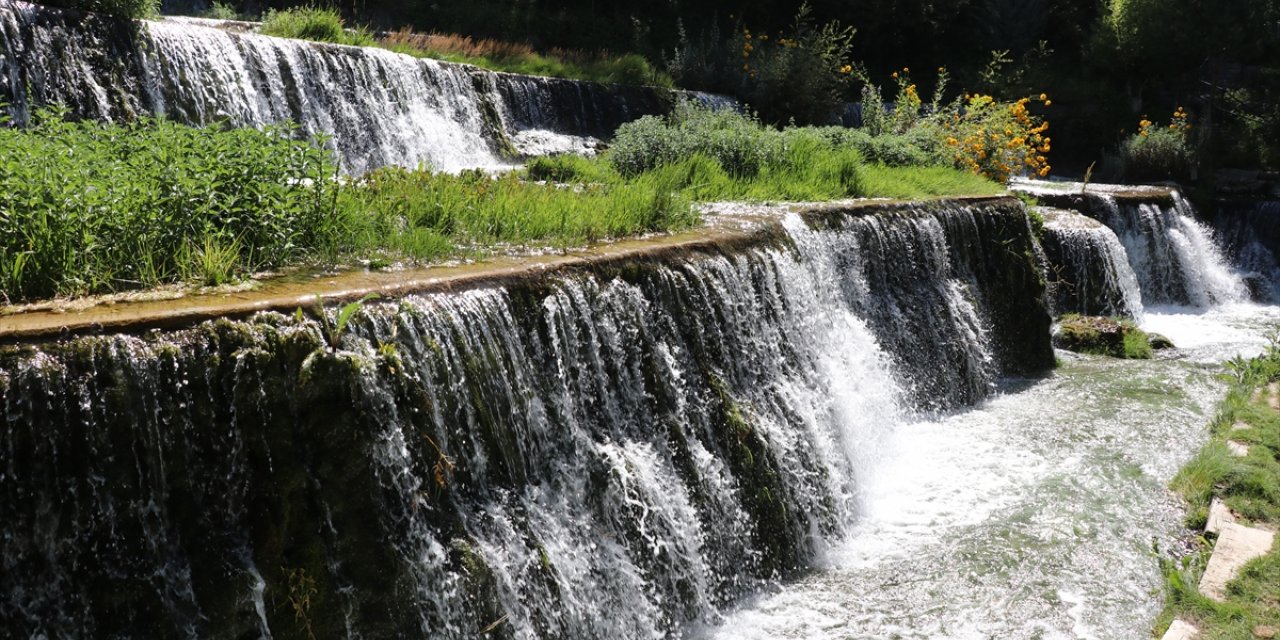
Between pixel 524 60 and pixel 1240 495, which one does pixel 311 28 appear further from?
pixel 1240 495

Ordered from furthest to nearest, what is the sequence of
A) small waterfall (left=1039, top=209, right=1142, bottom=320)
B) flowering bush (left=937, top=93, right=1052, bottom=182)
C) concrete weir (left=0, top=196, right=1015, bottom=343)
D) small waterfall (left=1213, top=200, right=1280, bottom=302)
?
small waterfall (left=1213, top=200, right=1280, bottom=302), flowering bush (left=937, top=93, right=1052, bottom=182), small waterfall (left=1039, top=209, right=1142, bottom=320), concrete weir (left=0, top=196, right=1015, bottom=343)

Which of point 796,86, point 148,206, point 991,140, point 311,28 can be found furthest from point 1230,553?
point 796,86

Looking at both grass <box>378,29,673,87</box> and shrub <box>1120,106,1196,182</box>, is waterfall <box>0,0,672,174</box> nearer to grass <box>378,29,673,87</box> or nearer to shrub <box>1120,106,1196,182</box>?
grass <box>378,29,673,87</box>

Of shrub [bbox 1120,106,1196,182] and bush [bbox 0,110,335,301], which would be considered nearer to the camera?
bush [bbox 0,110,335,301]

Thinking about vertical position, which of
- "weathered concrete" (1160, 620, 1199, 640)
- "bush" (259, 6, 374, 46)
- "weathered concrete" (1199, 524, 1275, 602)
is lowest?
"weathered concrete" (1160, 620, 1199, 640)

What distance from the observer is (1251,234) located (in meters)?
16.1

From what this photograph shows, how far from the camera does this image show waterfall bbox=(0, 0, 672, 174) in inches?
344

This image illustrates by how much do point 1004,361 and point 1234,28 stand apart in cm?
1433

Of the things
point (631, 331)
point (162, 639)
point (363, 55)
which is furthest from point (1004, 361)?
point (162, 639)

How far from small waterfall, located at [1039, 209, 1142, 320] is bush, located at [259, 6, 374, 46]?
384 inches

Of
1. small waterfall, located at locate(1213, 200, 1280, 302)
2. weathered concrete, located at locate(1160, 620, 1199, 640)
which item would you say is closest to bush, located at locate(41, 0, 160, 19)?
weathered concrete, located at locate(1160, 620, 1199, 640)

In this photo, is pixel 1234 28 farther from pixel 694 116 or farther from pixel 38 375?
pixel 38 375

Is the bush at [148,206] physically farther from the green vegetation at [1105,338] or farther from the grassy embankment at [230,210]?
the green vegetation at [1105,338]

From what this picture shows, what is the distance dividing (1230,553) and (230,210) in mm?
5615
